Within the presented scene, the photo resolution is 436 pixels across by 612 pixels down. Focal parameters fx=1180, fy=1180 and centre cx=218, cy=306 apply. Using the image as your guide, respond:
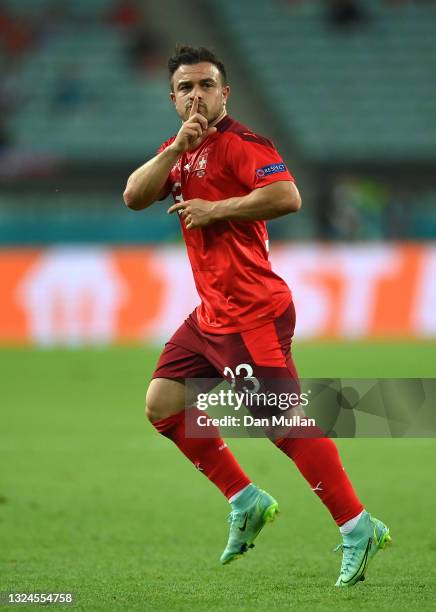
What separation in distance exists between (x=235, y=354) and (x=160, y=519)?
1.97m

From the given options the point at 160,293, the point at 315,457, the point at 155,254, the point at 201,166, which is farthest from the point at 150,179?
the point at 155,254

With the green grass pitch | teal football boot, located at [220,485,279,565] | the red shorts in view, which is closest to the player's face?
the red shorts

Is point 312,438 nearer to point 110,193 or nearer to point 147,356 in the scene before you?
point 147,356

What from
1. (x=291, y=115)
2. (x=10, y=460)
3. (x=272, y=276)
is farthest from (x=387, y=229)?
(x=272, y=276)

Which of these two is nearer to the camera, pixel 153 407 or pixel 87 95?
pixel 153 407

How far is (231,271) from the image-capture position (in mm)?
5062

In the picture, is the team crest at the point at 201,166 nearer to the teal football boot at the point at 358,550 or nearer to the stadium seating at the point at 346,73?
the teal football boot at the point at 358,550

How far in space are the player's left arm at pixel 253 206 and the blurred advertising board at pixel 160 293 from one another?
10839 mm

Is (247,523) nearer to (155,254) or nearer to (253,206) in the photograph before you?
(253,206)

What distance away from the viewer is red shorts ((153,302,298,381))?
5.03 metres

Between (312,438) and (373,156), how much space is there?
19.2 m

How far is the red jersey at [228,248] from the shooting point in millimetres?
5031

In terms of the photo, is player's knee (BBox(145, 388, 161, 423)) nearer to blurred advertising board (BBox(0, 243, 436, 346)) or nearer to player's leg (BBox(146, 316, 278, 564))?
player's leg (BBox(146, 316, 278, 564))

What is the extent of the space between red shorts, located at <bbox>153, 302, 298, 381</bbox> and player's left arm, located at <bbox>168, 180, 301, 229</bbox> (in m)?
0.51
